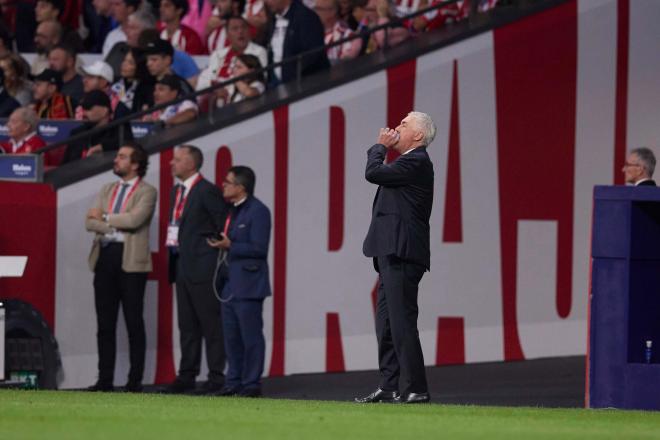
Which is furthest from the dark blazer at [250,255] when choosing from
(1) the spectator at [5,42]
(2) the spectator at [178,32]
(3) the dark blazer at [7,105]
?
(1) the spectator at [5,42]

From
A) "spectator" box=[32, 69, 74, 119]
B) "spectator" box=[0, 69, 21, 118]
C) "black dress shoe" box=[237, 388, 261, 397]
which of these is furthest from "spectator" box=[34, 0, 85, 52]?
"black dress shoe" box=[237, 388, 261, 397]

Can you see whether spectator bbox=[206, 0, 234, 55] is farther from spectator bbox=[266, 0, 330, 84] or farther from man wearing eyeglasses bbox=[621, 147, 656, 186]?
man wearing eyeglasses bbox=[621, 147, 656, 186]

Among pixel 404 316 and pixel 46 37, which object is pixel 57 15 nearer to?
pixel 46 37

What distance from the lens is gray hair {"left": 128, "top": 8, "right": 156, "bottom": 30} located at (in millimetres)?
19703

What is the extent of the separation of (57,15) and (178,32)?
2.15 metres

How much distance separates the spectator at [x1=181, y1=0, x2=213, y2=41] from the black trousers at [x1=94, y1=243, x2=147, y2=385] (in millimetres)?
5155

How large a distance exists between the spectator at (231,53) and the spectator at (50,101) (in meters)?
1.42

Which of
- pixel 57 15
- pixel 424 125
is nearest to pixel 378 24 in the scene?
pixel 57 15

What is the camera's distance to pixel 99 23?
2167cm

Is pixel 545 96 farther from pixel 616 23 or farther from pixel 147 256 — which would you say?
pixel 147 256

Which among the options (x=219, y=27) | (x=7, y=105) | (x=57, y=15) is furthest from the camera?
(x=57, y=15)

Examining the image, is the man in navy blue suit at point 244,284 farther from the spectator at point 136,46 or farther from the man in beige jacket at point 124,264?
the spectator at point 136,46

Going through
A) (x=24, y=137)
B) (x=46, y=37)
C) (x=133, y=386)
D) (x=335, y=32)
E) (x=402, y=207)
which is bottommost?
(x=133, y=386)

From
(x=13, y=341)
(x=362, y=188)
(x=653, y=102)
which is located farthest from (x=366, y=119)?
(x=13, y=341)
